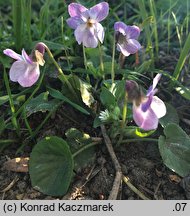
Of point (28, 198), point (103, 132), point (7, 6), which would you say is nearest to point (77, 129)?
point (103, 132)

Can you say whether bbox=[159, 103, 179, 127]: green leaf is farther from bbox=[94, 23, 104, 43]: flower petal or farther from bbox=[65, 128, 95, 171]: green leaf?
bbox=[94, 23, 104, 43]: flower petal

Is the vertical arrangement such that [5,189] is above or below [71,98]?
below

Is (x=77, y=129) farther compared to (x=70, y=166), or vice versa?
(x=77, y=129)

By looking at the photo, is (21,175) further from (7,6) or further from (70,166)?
(7,6)

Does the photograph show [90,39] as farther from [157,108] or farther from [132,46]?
[157,108]

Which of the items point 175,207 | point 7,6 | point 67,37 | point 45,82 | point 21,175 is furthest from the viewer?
point 7,6

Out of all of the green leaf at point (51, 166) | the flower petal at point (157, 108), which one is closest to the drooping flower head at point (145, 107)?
the flower petal at point (157, 108)

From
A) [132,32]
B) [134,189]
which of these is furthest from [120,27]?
[134,189]
